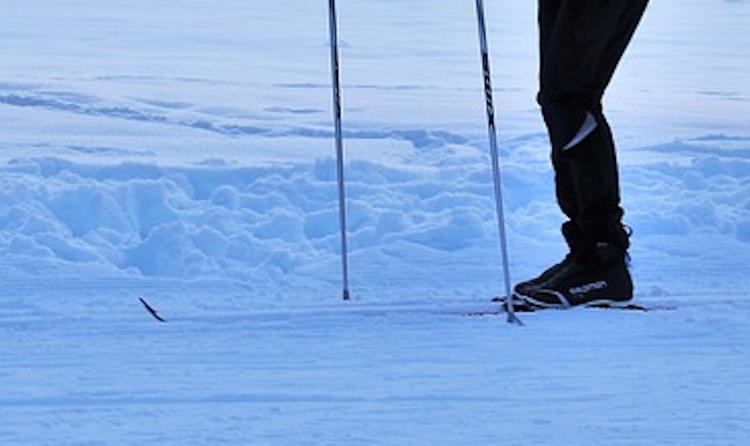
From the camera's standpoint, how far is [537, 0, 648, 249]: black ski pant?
4.38m

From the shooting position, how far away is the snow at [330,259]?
342 cm

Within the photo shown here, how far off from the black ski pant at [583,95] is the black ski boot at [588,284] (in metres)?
0.04

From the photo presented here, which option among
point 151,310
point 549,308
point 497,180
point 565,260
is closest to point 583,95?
point 497,180

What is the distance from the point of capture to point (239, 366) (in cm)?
379

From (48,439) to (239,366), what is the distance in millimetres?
701

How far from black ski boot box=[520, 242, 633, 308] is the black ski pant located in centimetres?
4

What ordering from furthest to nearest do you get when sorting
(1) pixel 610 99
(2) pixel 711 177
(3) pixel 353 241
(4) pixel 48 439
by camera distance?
(1) pixel 610 99, (2) pixel 711 177, (3) pixel 353 241, (4) pixel 48 439

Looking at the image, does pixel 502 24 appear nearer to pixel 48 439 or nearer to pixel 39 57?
pixel 39 57

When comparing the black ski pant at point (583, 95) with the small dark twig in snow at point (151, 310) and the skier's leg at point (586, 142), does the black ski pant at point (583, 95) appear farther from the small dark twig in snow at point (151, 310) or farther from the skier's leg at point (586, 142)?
the small dark twig in snow at point (151, 310)

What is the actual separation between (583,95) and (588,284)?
470 mm

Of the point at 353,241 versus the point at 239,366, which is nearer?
the point at 239,366

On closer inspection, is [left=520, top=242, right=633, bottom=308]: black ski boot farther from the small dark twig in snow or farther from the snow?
the small dark twig in snow

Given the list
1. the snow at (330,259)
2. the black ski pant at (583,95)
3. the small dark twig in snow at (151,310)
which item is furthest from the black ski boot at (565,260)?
the small dark twig in snow at (151,310)

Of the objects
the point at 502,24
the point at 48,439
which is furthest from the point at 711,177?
the point at 502,24
